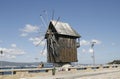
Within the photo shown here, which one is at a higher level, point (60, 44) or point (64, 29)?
point (64, 29)

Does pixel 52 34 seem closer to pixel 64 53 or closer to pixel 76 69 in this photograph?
pixel 64 53

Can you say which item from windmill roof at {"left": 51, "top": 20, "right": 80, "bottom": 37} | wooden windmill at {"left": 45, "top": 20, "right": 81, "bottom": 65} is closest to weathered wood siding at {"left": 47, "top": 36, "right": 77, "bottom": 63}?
wooden windmill at {"left": 45, "top": 20, "right": 81, "bottom": 65}

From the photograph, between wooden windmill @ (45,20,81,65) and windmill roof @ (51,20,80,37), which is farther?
windmill roof @ (51,20,80,37)

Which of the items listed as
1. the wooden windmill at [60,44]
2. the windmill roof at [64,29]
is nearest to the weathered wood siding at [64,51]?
the wooden windmill at [60,44]

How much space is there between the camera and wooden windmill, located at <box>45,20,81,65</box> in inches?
2016

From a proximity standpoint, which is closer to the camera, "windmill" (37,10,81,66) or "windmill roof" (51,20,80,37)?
"windmill" (37,10,81,66)

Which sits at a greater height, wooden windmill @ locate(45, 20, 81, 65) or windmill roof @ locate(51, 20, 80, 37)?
windmill roof @ locate(51, 20, 80, 37)


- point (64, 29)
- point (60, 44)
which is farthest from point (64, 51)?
point (64, 29)

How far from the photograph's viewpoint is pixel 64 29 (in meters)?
54.3

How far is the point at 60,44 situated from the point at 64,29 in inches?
173

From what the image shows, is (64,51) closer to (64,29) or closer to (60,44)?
(60,44)

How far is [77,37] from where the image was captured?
182 feet

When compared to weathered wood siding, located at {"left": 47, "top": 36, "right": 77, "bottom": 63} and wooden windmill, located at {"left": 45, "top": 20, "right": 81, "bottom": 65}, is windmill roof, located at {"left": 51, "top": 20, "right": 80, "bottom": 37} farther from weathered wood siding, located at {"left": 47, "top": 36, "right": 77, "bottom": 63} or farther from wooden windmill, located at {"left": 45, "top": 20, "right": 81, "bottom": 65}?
weathered wood siding, located at {"left": 47, "top": 36, "right": 77, "bottom": 63}

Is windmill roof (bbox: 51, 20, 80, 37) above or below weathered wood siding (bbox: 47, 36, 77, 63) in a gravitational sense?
above
